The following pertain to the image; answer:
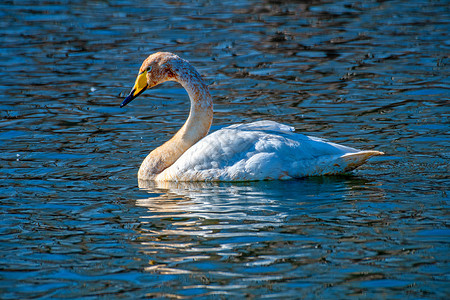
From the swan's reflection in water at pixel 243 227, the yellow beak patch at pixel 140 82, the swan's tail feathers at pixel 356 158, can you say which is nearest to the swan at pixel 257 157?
the swan's tail feathers at pixel 356 158

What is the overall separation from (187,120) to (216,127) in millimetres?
571

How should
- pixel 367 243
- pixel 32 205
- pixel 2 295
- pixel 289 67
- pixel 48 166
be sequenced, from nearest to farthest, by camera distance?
pixel 2 295, pixel 367 243, pixel 32 205, pixel 48 166, pixel 289 67

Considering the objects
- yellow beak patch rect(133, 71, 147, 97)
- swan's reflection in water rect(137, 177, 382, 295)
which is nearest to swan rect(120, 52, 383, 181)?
swan's reflection in water rect(137, 177, 382, 295)

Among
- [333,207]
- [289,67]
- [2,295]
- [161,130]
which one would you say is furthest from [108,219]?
[289,67]

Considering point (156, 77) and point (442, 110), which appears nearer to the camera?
point (156, 77)

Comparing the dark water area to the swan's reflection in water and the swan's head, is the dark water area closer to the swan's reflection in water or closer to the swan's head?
the swan's reflection in water

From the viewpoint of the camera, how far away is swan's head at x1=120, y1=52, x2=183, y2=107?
8.87 meters

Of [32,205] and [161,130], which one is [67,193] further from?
[161,130]

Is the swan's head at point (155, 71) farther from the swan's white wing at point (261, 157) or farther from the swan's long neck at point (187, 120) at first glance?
the swan's white wing at point (261, 157)

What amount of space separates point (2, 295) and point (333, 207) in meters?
3.22

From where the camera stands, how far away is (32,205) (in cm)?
761

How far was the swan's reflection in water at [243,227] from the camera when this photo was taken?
5.82 meters

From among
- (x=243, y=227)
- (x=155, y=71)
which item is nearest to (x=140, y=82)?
(x=155, y=71)

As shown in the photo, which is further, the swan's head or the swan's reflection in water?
the swan's head
